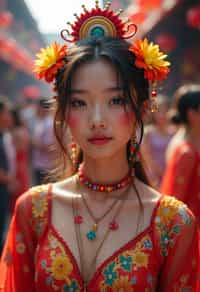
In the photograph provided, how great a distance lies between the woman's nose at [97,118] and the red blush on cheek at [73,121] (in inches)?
2.6

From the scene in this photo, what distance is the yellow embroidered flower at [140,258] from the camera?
236 centimetres

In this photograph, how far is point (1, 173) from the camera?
625 centimetres

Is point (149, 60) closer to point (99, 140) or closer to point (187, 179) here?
point (99, 140)

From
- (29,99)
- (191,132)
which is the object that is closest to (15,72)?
(29,99)

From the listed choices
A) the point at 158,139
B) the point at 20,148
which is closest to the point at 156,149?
the point at 158,139

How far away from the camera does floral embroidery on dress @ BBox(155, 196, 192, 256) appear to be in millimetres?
2418

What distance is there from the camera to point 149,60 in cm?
251

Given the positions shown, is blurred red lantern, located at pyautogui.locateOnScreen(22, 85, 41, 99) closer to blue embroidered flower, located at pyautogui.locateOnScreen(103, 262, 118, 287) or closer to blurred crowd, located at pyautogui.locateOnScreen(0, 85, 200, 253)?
blurred crowd, located at pyautogui.locateOnScreen(0, 85, 200, 253)

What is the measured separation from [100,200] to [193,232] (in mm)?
348

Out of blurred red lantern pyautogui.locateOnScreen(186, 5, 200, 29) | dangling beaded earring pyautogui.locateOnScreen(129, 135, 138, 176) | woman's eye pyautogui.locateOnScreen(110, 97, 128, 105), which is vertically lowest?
dangling beaded earring pyautogui.locateOnScreen(129, 135, 138, 176)

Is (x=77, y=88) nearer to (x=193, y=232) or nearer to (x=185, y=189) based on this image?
(x=193, y=232)

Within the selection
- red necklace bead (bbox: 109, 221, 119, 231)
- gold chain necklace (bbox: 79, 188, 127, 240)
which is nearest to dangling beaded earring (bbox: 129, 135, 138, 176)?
gold chain necklace (bbox: 79, 188, 127, 240)

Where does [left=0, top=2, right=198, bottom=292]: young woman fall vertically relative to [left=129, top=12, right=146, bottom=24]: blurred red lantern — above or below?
below

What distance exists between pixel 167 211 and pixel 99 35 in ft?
2.19
